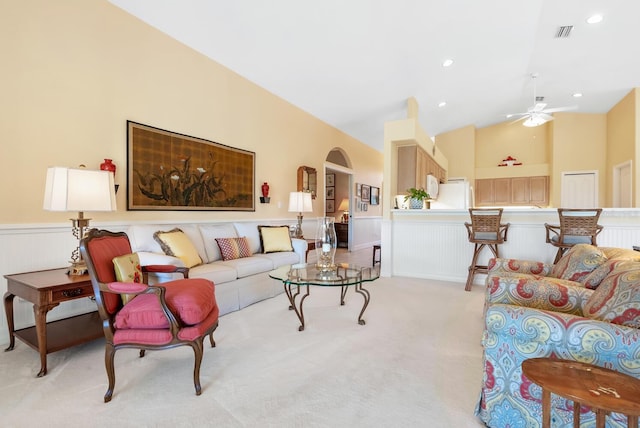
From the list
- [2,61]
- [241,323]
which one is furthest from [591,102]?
[2,61]

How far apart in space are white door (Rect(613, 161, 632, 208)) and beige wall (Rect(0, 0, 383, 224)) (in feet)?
24.6

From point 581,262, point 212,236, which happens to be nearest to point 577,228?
point 581,262

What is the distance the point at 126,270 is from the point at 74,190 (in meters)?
0.72

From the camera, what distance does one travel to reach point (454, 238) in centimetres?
466

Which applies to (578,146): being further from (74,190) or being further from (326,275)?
(74,190)

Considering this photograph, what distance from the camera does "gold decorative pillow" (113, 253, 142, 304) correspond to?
6.35ft

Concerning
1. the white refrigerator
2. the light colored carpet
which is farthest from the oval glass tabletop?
the white refrigerator

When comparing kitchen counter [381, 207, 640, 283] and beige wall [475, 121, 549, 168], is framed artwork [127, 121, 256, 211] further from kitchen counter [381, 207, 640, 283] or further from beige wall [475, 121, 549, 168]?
beige wall [475, 121, 549, 168]

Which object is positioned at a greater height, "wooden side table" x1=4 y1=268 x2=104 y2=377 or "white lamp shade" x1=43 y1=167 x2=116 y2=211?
"white lamp shade" x1=43 y1=167 x2=116 y2=211

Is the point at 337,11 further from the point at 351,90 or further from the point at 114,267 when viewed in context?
the point at 114,267

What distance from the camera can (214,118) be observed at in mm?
4137

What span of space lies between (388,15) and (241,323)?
366cm

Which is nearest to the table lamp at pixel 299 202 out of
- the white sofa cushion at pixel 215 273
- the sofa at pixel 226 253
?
the sofa at pixel 226 253

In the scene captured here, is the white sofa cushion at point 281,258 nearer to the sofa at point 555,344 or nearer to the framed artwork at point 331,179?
the sofa at point 555,344
